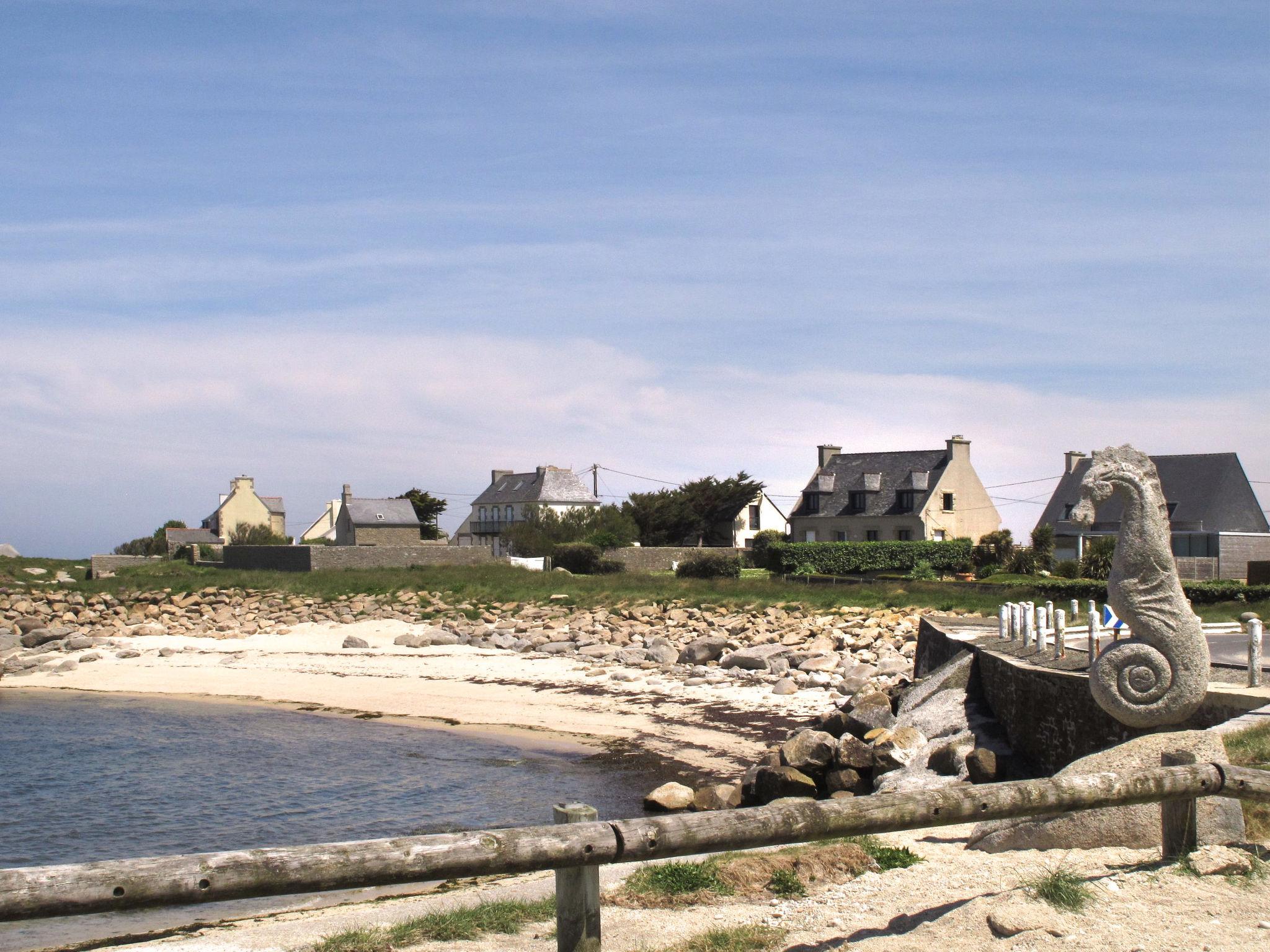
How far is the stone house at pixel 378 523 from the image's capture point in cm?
6481

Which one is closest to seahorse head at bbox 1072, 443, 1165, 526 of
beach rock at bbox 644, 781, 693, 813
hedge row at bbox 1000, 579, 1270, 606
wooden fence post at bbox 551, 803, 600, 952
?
wooden fence post at bbox 551, 803, 600, 952

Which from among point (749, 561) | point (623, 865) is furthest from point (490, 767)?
point (749, 561)

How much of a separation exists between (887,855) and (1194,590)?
2251cm

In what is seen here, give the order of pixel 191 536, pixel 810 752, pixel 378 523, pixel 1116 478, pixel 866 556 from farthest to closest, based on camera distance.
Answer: pixel 191 536 < pixel 378 523 < pixel 866 556 < pixel 810 752 < pixel 1116 478

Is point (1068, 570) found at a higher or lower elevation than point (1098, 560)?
lower

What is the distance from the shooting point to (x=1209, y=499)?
4650cm

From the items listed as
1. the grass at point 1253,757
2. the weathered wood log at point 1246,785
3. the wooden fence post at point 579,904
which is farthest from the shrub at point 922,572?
the wooden fence post at point 579,904

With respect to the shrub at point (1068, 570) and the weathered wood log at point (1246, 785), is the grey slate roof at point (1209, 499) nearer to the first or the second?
the shrub at point (1068, 570)

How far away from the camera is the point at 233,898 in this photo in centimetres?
441

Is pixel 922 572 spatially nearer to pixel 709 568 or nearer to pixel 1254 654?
pixel 709 568

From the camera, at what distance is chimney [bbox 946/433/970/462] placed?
58.9 metres

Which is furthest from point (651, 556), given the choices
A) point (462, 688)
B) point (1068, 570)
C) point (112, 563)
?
point (112, 563)

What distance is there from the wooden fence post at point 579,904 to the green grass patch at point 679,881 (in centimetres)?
232

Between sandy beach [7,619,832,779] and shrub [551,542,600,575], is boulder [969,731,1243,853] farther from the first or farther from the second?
shrub [551,542,600,575]
